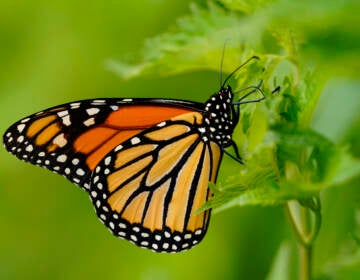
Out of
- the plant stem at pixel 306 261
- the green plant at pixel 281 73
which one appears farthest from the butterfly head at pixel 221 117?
the plant stem at pixel 306 261

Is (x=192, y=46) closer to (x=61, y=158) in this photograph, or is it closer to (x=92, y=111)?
(x=92, y=111)

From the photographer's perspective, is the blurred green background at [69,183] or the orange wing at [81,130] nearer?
the orange wing at [81,130]

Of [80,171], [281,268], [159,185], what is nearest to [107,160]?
[80,171]

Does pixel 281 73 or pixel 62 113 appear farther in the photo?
pixel 62 113

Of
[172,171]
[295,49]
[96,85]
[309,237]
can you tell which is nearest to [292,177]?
[309,237]

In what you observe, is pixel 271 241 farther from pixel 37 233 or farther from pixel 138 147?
pixel 37 233

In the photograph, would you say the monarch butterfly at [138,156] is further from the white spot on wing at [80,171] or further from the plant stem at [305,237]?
the plant stem at [305,237]

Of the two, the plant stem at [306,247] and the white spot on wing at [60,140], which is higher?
the white spot on wing at [60,140]
